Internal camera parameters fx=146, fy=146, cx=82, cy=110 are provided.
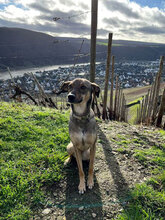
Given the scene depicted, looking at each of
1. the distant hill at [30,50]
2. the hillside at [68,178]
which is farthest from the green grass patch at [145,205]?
the distant hill at [30,50]

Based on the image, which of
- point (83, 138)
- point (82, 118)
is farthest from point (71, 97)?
point (83, 138)

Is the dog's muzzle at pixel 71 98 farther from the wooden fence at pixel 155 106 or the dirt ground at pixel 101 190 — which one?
the wooden fence at pixel 155 106

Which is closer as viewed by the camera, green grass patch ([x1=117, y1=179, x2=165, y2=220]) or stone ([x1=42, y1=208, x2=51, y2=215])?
green grass patch ([x1=117, y1=179, x2=165, y2=220])

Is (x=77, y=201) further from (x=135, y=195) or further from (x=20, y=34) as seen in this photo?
(x=20, y=34)

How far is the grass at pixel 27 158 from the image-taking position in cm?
263

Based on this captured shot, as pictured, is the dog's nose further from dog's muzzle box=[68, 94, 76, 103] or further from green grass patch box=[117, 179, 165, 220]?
green grass patch box=[117, 179, 165, 220]

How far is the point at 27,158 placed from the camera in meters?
3.61

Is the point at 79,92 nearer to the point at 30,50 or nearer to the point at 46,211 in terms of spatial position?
the point at 46,211

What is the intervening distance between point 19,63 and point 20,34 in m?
23.3

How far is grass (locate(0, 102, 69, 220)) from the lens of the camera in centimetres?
263

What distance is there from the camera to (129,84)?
155 ft

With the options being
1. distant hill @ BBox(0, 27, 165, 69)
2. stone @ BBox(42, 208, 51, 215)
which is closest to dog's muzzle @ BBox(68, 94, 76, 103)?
stone @ BBox(42, 208, 51, 215)

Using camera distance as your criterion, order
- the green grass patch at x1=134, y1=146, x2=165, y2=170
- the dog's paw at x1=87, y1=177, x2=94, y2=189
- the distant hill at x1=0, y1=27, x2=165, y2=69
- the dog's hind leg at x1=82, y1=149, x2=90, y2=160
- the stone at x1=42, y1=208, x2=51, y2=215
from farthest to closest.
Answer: the distant hill at x1=0, y1=27, x2=165, y2=69 < the green grass patch at x1=134, y1=146, x2=165, y2=170 < the dog's hind leg at x1=82, y1=149, x2=90, y2=160 < the dog's paw at x1=87, y1=177, x2=94, y2=189 < the stone at x1=42, y1=208, x2=51, y2=215

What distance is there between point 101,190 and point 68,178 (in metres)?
0.73
